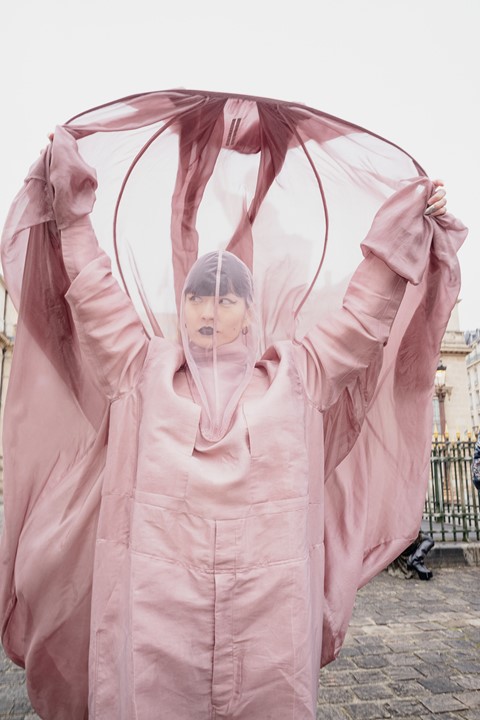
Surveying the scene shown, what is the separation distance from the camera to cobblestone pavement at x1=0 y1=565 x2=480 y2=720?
119 inches

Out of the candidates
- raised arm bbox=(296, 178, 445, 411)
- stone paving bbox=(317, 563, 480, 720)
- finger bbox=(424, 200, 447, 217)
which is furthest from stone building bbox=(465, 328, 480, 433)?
raised arm bbox=(296, 178, 445, 411)

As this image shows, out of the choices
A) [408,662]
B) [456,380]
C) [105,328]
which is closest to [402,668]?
[408,662]

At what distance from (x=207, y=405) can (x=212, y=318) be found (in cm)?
35

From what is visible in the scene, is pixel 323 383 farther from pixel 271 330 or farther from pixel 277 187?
pixel 277 187

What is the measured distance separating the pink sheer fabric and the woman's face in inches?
1.5

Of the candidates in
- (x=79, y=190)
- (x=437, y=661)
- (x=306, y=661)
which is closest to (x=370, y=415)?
(x=306, y=661)

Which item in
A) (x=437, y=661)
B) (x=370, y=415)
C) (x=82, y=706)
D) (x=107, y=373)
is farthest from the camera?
(x=437, y=661)

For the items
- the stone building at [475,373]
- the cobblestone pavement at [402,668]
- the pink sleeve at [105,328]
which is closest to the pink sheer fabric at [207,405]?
the pink sleeve at [105,328]

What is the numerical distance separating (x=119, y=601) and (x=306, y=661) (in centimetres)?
64

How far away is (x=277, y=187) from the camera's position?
278cm

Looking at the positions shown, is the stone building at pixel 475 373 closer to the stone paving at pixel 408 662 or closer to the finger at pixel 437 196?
the stone paving at pixel 408 662

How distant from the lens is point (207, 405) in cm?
194

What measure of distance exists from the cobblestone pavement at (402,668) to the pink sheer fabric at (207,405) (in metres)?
0.40

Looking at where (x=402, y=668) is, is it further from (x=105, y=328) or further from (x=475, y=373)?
(x=475, y=373)
